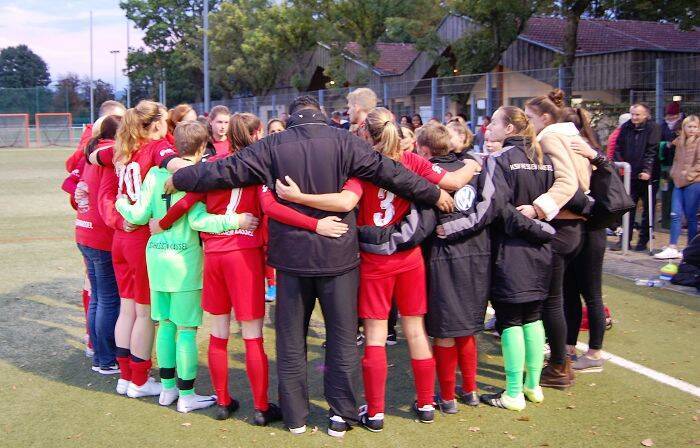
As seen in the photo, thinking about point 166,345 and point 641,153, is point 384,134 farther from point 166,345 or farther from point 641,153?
point 641,153

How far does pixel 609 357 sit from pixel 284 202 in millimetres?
2973

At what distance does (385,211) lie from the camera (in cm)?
436

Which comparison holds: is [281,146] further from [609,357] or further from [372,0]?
[372,0]

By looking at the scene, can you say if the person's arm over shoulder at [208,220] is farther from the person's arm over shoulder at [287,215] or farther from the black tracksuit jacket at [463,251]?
the black tracksuit jacket at [463,251]

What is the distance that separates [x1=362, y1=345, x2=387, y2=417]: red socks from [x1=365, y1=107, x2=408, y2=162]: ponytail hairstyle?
3.84 feet

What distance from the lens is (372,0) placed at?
2725 cm

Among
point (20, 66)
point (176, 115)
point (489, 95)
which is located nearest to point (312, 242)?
point (176, 115)

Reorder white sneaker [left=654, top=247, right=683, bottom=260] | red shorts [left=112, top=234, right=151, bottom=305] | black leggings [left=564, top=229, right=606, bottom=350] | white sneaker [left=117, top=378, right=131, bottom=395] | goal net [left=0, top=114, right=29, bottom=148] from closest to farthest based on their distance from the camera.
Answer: red shorts [left=112, top=234, right=151, bottom=305]
white sneaker [left=117, top=378, right=131, bottom=395]
black leggings [left=564, top=229, right=606, bottom=350]
white sneaker [left=654, top=247, right=683, bottom=260]
goal net [left=0, top=114, right=29, bottom=148]

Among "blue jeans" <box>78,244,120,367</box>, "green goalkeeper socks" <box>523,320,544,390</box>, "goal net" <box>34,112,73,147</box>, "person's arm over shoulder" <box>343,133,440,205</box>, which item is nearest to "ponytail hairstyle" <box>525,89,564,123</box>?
"person's arm over shoulder" <box>343,133,440,205</box>

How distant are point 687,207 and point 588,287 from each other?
462 centimetres

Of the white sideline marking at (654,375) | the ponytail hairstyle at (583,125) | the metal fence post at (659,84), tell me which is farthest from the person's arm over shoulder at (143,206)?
the metal fence post at (659,84)

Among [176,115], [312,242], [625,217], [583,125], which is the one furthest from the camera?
[625,217]

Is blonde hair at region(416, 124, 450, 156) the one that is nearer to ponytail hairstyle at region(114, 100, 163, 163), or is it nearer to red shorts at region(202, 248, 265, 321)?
red shorts at region(202, 248, 265, 321)

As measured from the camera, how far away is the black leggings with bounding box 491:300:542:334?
4.52m
